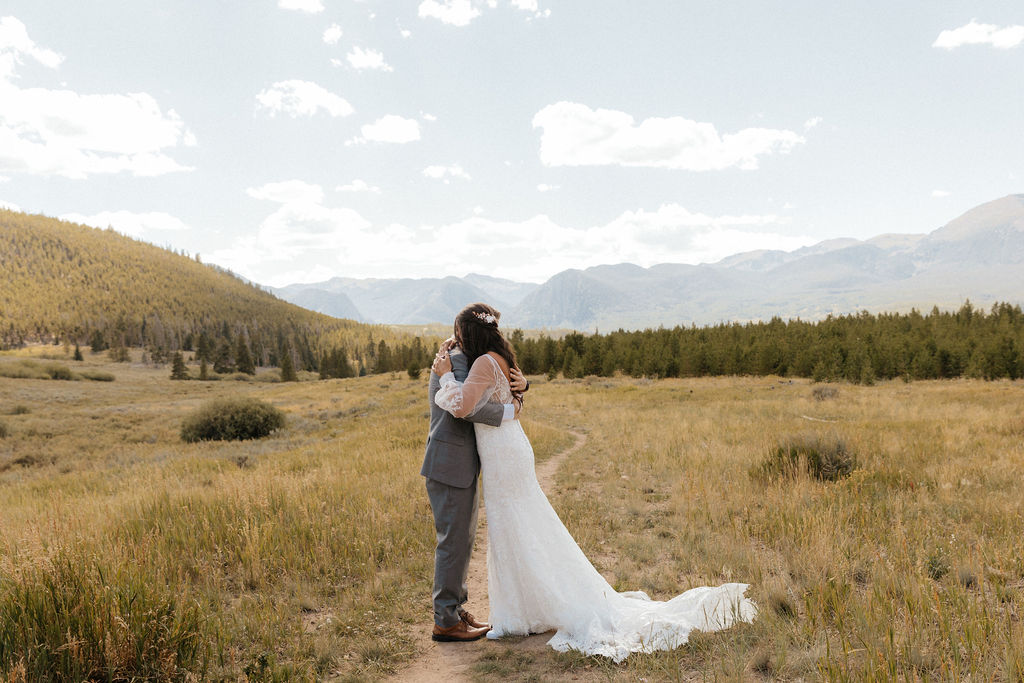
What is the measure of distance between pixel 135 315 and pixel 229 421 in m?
158

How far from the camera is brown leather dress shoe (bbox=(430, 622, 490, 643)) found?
14.5 feet

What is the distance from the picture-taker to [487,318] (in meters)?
4.59

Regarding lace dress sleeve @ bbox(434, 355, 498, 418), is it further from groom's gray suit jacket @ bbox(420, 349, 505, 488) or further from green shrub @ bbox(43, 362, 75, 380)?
green shrub @ bbox(43, 362, 75, 380)

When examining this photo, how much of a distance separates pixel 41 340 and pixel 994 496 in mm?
170316

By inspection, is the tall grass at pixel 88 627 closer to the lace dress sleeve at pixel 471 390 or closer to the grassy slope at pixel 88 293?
the lace dress sleeve at pixel 471 390

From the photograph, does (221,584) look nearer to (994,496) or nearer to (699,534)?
(699,534)

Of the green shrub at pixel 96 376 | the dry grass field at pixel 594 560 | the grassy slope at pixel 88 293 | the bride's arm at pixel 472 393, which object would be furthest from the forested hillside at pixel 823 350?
the grassy slope at pixel 88 293

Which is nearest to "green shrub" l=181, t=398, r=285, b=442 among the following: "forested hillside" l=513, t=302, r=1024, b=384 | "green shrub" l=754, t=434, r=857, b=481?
"green shrub" l=754, t=434, r=857, b=481

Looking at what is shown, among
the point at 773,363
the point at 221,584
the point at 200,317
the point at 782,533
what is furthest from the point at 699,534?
the point at 200,317

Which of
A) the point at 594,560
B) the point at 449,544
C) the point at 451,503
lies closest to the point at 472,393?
the point at 451,503

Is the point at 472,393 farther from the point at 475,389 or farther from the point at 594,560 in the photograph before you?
the point at 594,560

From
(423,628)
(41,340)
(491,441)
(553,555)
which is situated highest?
(41,340)

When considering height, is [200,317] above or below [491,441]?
above

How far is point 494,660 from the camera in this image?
402 centimetres
